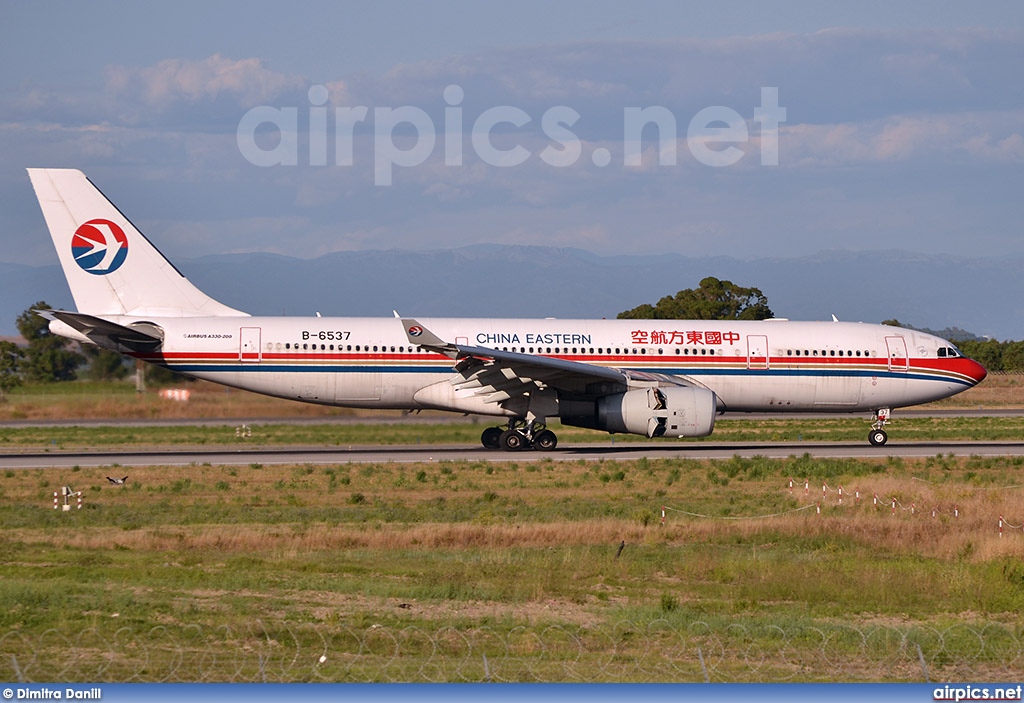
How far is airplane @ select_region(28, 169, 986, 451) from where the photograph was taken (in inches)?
1307

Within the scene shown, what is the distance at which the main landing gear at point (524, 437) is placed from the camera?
34.4 meters


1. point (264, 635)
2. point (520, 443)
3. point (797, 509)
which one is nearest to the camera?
point (264, 635)

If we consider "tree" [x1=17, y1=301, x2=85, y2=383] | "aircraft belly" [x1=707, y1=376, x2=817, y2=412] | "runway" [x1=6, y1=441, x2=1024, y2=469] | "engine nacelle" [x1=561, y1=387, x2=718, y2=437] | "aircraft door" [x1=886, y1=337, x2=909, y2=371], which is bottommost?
"runway" [x1=6, y1=441, x2=1024, y2=469]

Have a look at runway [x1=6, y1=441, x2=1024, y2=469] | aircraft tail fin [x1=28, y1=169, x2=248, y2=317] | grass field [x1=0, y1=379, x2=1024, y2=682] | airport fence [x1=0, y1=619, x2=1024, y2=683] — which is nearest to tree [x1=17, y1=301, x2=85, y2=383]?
aircraft tail fin [x1=28, y1=169, x2=248, y2=317]

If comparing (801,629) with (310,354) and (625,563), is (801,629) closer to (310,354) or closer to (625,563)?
(625,563)

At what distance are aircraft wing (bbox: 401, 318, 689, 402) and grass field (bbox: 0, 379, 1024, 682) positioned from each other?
3.13m

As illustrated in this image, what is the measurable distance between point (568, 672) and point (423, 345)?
20.7 meters

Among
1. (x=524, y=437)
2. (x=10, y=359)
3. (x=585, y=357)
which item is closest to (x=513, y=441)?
(x=524, y=437)

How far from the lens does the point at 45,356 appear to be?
2429 inches

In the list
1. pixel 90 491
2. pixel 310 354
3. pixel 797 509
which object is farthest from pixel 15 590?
pixel 310 354

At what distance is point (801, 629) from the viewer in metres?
13.2

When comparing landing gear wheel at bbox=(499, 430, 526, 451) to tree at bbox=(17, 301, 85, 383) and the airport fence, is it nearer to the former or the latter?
the airport fence

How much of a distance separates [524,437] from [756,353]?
7582mm

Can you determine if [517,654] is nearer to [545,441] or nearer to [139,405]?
[545,441]
